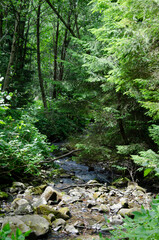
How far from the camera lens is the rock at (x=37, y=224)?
3262 millimetres

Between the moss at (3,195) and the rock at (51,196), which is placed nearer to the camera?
the moss at (3,195)

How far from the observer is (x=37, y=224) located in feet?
11.1

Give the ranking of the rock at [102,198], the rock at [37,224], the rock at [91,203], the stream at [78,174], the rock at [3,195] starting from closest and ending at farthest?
1. the rock at [37,224]
2. the rock at [3,195]
3. the rock at [91,203]
4. the rock at [102,198]
5. the stream at [78,174]

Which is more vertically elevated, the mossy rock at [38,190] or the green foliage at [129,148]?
the green foliage at [129,148]

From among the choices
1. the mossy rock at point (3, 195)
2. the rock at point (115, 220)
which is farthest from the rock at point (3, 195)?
the rock at point (115, 220)

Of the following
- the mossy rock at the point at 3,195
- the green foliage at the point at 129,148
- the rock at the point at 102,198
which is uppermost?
the green foliage at the point at 129,148

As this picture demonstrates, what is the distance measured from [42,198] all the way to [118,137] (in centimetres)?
365

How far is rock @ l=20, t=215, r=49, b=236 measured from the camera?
3.26 m

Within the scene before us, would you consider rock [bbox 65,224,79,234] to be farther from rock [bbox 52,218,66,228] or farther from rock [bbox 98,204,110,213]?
rock [bbox 98,204,110,213]

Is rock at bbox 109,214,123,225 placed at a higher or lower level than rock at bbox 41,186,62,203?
lower

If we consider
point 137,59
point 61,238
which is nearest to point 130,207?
point 61,238

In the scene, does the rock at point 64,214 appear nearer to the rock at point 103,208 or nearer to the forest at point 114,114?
the forest at point 114,114

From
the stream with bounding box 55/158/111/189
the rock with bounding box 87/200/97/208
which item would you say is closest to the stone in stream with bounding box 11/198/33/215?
the rock with bounding box 87/200/97/208

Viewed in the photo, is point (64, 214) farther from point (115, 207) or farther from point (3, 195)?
point (3, 195)
